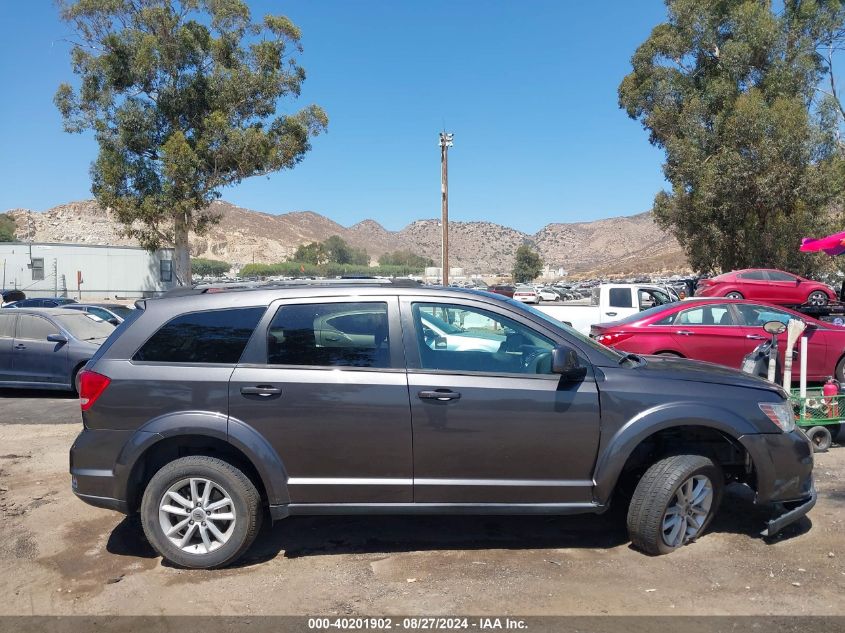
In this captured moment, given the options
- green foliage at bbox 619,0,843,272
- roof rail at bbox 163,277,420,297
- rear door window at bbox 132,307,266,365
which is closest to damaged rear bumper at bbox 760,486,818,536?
roof rail at bbox 163,277,420,297

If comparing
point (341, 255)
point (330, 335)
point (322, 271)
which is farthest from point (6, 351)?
point (341, 255)

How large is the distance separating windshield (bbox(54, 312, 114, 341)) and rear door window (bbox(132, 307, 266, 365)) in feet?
24.3

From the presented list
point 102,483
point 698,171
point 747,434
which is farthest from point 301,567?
point 698,171

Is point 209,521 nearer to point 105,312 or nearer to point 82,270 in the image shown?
point 105,312

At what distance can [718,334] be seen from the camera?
9211 millimetres

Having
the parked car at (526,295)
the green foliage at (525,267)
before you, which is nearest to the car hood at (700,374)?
the parked car at (526,295)

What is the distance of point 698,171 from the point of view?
77.3ft

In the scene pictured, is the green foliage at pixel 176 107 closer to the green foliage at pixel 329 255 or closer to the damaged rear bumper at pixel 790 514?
the damaged rear bumper at pixel 790 514

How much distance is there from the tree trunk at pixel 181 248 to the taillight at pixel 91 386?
67.0ft

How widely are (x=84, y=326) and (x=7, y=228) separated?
3604 inches

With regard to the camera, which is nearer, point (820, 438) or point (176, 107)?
point (820, 438)

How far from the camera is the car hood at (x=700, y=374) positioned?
14.5 ft

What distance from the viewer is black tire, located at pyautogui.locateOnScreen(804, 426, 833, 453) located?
6774 mm

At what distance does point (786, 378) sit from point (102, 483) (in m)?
6.04
